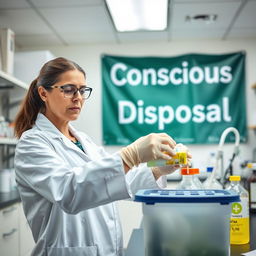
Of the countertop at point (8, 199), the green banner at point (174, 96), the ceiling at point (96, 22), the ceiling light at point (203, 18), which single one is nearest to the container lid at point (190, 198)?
the countertop at point (8, 199)

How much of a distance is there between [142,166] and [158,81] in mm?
2279

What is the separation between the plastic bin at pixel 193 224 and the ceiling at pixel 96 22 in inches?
82.7

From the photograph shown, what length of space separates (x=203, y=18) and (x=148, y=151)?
227 centimetres

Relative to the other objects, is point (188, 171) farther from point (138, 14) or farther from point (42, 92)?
point (138, 14)

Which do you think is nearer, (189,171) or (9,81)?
(189,171)

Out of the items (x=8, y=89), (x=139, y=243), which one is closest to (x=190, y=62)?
(x=8, y=89)

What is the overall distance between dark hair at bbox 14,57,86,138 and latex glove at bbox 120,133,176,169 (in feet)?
1.57

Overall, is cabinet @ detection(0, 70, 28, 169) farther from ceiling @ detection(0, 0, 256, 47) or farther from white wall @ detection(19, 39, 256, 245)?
white wall @ detection(19, 39, 256, 245)

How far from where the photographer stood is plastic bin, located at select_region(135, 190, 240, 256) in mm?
781

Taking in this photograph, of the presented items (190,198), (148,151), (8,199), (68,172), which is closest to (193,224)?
(190,198)

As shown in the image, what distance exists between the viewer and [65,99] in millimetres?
1269

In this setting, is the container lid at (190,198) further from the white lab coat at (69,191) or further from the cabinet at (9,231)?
the cabinet at (9,231)

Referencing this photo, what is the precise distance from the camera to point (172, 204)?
79 cm

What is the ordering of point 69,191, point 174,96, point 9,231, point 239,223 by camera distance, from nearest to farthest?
point 69,191 → point 239,223 → point 9,231 → point 174,96
